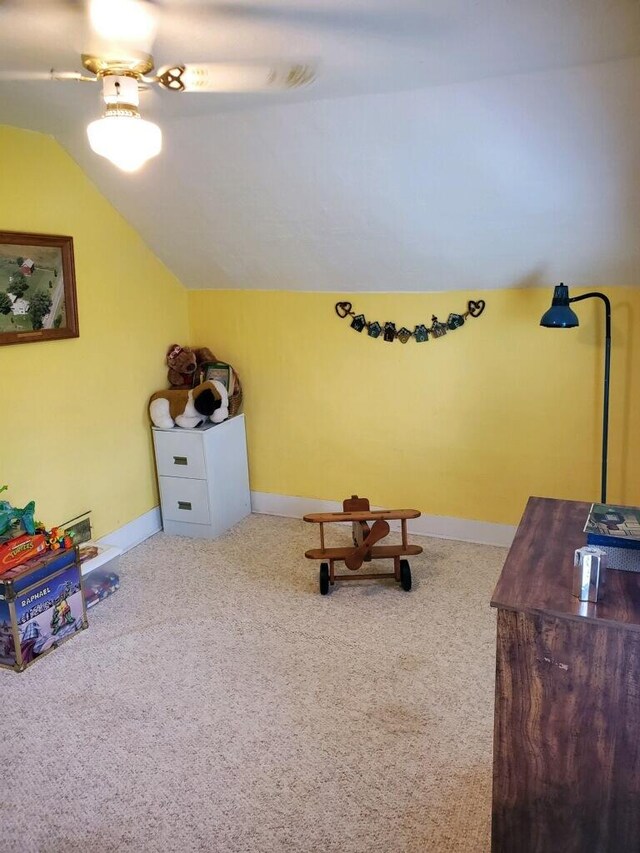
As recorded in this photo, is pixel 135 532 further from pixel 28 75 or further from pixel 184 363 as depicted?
pixel 28 75

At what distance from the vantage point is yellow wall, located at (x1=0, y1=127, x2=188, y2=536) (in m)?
3.06

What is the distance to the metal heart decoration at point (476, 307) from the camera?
3.46m

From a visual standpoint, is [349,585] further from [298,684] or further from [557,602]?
[557,602]

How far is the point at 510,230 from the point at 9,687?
276 cm

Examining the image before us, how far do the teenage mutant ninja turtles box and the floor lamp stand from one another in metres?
2.27

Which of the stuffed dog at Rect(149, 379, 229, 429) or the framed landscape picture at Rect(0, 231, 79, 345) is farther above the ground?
the framed landscape picture at Rect(0, 231, 79, 345)

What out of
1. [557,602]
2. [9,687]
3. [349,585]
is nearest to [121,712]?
[9,687]

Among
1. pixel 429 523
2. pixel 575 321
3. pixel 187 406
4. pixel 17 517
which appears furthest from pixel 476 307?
pixel 17 517

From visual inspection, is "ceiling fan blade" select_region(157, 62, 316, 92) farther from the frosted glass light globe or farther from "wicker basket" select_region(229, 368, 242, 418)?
"wicker basket" select_region(229, 368, 242, 418)

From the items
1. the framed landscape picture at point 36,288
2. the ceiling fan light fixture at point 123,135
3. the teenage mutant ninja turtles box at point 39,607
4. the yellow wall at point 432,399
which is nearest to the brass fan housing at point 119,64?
the ceiling fan light fixture at point 123,135

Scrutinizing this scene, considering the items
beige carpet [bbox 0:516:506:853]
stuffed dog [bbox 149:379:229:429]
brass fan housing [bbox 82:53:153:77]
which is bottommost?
beige carpet [bbox 0:516:506:853]

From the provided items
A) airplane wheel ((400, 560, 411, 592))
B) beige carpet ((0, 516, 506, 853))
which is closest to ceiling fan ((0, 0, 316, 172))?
beige carpet ((0, 516, 506, 853))

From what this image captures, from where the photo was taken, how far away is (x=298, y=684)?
2533 mm

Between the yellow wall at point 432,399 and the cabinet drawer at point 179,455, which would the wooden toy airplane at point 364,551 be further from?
Result: the cabinet drawer at point 179,455
